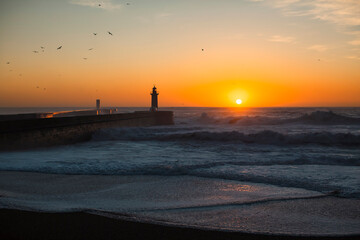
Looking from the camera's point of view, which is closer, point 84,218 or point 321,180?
point 84,218

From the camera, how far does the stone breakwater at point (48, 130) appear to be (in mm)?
10695

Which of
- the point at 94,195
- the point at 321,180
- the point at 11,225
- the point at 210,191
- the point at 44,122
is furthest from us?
the point at 44,122

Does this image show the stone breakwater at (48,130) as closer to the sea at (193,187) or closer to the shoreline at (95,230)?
the sea at (193,187)

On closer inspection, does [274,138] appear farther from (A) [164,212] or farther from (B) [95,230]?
(B) [95,230]

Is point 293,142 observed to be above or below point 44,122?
below

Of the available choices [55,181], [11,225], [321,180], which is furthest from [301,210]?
[55,181]

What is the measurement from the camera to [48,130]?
12773mm

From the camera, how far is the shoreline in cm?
293

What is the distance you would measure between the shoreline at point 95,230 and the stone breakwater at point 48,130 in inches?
316

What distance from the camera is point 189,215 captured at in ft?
12.0

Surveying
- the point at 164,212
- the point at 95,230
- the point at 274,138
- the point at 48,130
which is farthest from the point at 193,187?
the point at 274,138

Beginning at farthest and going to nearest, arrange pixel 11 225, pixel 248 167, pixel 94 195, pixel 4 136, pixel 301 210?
pixel 4 136 → pixel 248 167 → pixel 94 195 → pixel 301 210 → pixel 11 225

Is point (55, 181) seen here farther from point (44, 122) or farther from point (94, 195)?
point (44, 122)

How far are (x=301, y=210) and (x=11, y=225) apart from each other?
122 inches
